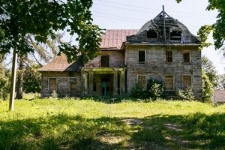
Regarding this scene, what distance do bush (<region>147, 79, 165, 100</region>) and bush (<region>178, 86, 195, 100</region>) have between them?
1886 millimetres

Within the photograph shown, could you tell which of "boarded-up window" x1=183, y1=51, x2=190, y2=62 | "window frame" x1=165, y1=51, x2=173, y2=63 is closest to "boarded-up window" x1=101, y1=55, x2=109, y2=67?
"window frame" x1=165, y1=51, x2=173, y2=63

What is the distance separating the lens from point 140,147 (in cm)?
818

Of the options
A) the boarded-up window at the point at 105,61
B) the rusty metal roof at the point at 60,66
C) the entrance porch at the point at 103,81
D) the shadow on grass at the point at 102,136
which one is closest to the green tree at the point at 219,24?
the shadow on grass at the point at 102,136

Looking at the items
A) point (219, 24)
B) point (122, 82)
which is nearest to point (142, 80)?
point (122, 82)

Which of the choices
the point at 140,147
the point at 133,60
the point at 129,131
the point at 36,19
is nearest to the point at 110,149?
the point at 140,147

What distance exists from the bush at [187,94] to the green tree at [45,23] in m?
24.2

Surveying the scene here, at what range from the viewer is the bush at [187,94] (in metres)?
31.3

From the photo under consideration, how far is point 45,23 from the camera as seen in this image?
7629 mm

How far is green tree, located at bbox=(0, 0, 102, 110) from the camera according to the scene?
6914 mm

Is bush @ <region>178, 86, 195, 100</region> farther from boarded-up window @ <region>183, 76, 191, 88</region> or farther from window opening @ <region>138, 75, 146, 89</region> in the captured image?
window opening @ <region>138, 75, 146, 89</region>

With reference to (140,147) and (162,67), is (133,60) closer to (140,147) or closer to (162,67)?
(162,67)

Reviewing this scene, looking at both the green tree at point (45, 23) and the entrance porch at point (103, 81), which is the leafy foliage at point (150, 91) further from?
the green tree at point (45, 23)

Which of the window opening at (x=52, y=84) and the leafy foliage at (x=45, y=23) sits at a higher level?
the leafy foliage at (x=45, y=23)

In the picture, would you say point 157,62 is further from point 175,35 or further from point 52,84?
point 52,84
